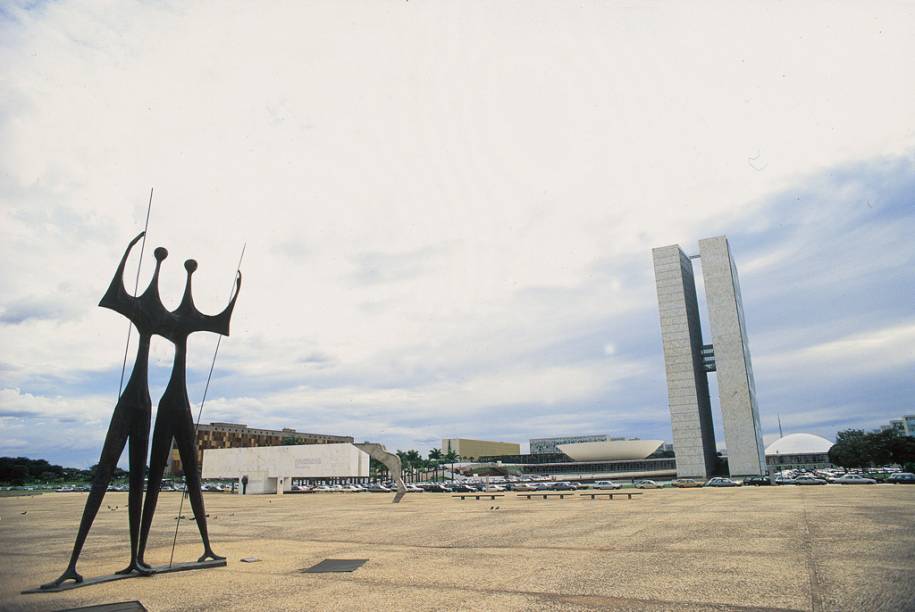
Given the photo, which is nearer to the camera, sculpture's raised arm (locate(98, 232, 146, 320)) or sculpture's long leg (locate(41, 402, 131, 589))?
sculpture's long leg (locate(41, 402, 131, 589))

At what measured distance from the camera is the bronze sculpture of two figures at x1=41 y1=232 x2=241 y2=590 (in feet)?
40.6

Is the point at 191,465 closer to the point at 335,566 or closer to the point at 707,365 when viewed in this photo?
the point at 335,566

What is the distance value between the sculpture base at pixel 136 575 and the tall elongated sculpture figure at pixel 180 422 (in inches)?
11.3

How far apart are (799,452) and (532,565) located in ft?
534

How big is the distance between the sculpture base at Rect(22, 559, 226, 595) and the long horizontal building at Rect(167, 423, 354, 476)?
9867cm

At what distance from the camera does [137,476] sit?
1291cm

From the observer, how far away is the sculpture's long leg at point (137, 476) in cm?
1254

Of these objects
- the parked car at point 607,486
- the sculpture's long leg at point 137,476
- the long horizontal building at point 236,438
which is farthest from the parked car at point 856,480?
the long horizontal building at point 236,438

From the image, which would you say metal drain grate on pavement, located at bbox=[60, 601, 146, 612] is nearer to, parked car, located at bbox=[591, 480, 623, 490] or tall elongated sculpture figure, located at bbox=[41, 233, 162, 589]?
tall elongated sculpture figure, located at bbox=[41, 233, 162, 589]

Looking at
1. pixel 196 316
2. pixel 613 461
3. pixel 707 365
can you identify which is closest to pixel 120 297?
pixel 196 316

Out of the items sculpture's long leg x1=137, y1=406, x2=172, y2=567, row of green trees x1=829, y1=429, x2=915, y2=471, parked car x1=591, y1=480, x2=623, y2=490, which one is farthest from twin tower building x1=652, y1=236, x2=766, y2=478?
sculpture's long leg x1=137, y1=406, x2=172, y2=567

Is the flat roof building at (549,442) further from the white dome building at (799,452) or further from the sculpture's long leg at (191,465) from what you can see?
the sculpture's long leg at (191,465)

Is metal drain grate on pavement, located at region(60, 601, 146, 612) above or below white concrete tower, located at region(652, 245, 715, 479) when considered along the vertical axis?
below

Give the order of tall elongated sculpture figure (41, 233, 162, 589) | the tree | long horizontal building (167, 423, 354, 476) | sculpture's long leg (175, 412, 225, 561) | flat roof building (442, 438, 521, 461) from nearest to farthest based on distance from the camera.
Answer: tall elongated sculpture figure (41, 233, 162, 589) → sculpture's long leg (175, 412, 225, 561) → the tree → long horizontal building (167, 423, 354, 476) → flat roof building (442, 438, 521, 461)
